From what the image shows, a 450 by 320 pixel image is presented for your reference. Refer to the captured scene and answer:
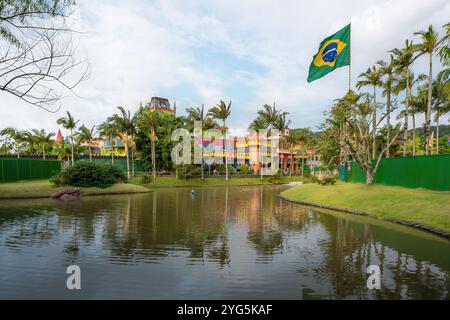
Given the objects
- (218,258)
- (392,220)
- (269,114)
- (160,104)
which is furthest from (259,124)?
(218,258)

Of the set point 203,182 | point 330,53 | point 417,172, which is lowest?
point 203,182

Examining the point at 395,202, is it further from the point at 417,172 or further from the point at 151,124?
the point at 151,124

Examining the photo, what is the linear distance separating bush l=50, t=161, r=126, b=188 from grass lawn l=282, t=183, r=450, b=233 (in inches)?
872

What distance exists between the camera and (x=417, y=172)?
25.2 metres

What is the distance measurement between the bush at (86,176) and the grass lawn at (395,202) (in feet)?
72.7

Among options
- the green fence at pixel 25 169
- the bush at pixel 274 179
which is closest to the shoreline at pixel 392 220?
the bush at pixel 274 179

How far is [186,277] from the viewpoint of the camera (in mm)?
8852

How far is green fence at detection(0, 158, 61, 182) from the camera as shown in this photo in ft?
133

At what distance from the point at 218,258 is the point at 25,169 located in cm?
4235

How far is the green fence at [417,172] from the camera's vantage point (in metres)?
22.3

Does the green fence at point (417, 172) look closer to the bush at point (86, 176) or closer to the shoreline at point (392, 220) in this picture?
the shoreline at point (392, 220)

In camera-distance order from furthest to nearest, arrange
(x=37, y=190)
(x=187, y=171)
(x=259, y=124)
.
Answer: (x=259, y=124) → (x=187, y=171) → (x=37, y=190)
